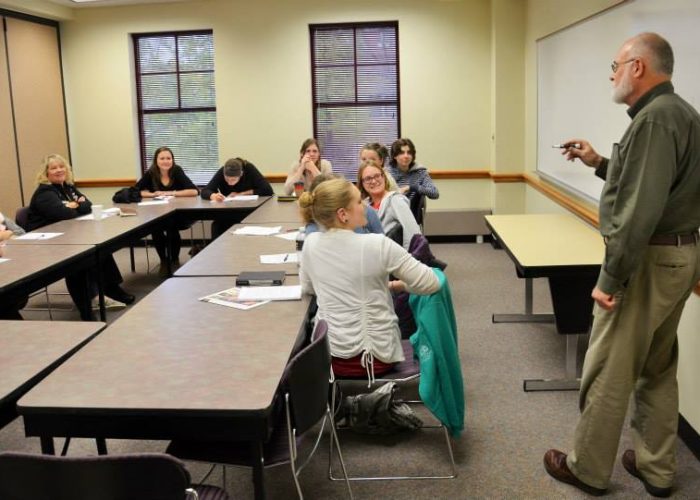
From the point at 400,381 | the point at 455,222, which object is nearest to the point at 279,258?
the point at 400,381

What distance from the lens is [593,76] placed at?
4.60 m

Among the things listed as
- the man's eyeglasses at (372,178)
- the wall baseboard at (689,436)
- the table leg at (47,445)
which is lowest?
the wall baseboard at (689,436)

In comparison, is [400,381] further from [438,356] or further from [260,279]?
[260,279]

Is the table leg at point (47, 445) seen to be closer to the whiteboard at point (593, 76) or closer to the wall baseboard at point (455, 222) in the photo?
the whiteboard at point (593, 76)

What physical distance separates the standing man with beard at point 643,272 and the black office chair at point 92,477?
155 cm

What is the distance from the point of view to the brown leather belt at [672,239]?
2344mm

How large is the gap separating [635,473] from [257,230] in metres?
2.77

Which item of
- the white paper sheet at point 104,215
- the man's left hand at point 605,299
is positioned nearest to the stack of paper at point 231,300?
the man's left hand at point 605,299

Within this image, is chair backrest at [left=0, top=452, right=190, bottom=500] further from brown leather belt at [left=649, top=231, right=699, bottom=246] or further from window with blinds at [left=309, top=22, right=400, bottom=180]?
window with blinds at [left=309, top=22, right=400, bottom=180]

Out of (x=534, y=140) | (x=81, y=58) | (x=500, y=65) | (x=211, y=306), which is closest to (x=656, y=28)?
(x=211, y=306)

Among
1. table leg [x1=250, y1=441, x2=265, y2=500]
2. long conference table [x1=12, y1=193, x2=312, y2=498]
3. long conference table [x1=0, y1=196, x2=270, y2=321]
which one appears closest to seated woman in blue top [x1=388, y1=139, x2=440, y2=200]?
long conference table [x1=0, y1=196, x2=270, y2=321]

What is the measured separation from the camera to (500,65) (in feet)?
23.2

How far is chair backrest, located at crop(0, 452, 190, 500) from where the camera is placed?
1438mm

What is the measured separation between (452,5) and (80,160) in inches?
175
